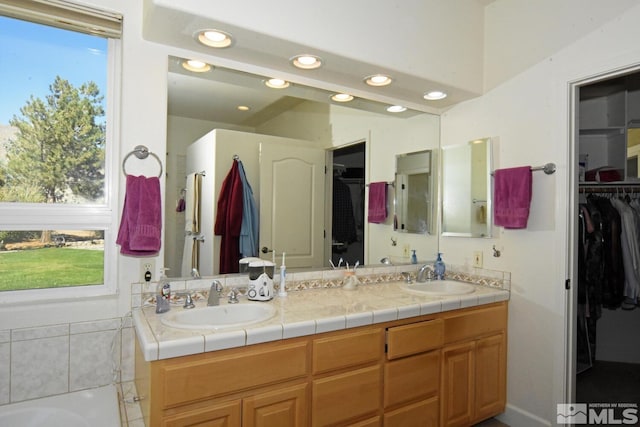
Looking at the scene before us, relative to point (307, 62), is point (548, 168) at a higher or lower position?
lower

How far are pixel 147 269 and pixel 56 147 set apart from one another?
0.74 meters

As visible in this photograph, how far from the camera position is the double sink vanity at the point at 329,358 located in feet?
4.46

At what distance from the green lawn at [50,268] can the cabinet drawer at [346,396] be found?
1.23 meters

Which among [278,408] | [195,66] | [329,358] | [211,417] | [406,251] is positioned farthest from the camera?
[406,251]

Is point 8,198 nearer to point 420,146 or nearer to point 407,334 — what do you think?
point 407,334

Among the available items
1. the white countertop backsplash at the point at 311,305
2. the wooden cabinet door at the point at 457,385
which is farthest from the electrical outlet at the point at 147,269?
the wooden cabinet door at the point at 457,385

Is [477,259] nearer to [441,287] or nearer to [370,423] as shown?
[441,287]

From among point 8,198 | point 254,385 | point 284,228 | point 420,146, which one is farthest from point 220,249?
point 420,146

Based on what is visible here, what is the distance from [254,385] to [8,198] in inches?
55.7

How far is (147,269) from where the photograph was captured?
72.2 inches

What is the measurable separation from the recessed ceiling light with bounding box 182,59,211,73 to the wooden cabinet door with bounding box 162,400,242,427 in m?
1.66

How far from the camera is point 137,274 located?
182cm

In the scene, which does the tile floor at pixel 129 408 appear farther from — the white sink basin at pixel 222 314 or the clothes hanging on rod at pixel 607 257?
the clothes hanging on rod at pixel 607 257

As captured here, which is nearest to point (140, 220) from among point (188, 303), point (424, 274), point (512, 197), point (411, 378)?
point (188, 303)
